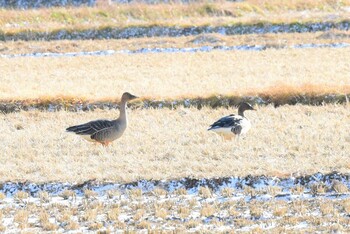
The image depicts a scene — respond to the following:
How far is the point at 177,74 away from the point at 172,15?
1434cm

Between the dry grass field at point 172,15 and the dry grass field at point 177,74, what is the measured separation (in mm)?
6469

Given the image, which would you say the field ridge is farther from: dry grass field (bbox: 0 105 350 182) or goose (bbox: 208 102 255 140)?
goose (bbox: 208 102 255 140)

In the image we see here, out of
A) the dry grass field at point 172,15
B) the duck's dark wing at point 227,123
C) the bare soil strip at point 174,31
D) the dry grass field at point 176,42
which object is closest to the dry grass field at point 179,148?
the duck's dark wing at point 227,123

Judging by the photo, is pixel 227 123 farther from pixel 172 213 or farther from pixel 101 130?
pixel 172 213

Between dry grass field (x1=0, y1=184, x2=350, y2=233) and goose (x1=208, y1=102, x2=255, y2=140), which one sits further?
goose (x1=208, y1=102, x2=255, y2=140)

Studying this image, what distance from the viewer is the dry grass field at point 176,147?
36.9 feet

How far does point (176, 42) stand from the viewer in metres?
28.9

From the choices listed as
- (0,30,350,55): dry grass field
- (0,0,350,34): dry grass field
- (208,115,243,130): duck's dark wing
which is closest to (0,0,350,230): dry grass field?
(208,115,243,130): duck's dark wing

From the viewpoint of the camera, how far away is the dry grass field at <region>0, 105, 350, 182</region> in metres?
11.2

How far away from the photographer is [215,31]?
31359mm

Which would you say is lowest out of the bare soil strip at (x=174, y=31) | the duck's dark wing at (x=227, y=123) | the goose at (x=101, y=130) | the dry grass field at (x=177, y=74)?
the bare soil strip at (x=174, y=31)

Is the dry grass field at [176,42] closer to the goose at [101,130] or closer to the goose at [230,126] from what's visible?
the goose at [230,126]

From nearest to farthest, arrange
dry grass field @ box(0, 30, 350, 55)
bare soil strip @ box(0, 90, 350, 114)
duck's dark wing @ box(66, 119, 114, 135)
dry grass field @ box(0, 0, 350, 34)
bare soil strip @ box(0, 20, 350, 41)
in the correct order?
duck's dark wing @ box(66, 119, 114, 135)
bare soil strip @ box(0, 90, 350, 114)
dry grass field @ box(0, 30, 350, 55)
bare soil strip @ box(0, 20, 350, 41)
dry grass field @ box(0, 0, 350, 34)

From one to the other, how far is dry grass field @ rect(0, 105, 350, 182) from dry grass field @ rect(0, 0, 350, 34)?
16397 mm
